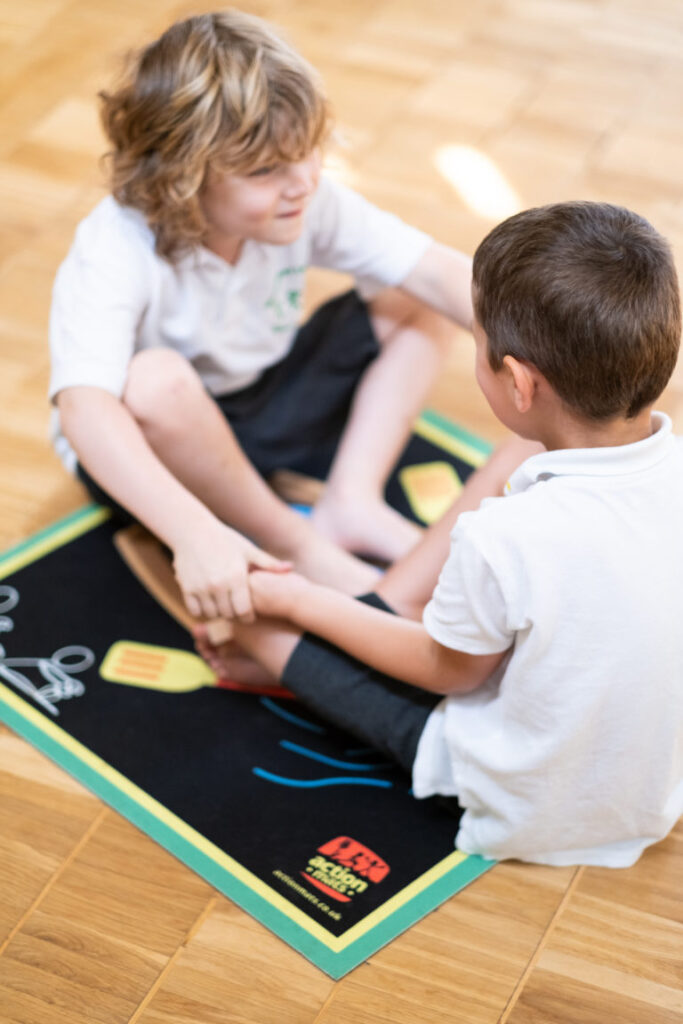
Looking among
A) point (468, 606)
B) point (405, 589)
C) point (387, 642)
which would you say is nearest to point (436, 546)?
point (405, 589)

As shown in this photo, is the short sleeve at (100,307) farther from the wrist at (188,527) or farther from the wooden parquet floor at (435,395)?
the wooden parquet floor at (435,395)

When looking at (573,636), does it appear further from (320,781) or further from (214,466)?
(214,466)

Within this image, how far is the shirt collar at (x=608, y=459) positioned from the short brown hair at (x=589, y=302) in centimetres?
3

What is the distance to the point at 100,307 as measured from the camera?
1093 millimetres

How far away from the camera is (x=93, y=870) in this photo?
3.24ft

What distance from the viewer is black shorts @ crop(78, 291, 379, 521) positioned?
4.26ft

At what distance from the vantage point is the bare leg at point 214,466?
43.8 inches

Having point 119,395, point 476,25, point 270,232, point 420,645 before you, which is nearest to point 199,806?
point 420,645

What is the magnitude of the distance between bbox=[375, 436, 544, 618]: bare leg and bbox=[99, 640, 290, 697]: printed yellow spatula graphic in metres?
0.15

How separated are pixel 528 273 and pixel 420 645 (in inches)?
12.3

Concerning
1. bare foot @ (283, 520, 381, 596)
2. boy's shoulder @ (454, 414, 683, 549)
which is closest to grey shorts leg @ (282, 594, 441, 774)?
bare foot @ (283, 520, 381, 596)

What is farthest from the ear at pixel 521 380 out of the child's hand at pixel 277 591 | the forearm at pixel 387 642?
the child's hand at pixel 277 591

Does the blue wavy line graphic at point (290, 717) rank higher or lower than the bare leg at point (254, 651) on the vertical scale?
lower

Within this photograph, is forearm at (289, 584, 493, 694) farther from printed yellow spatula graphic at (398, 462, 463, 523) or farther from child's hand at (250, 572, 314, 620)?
printed yellow spatula graphic at (398, 462, 463, 523)
